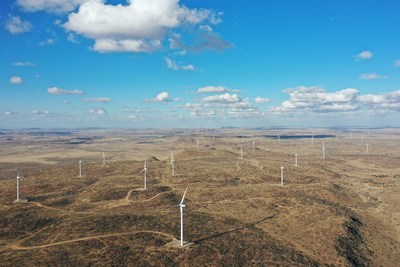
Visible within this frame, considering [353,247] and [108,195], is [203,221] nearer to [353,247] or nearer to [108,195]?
[353,247]

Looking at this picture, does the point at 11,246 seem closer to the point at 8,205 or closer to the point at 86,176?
the point at 8,205

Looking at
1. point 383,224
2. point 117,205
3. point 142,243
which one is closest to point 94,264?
point 142,243

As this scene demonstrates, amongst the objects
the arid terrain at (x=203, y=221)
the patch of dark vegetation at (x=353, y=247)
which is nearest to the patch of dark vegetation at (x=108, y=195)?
the arid terrain at (x=203, y=221)

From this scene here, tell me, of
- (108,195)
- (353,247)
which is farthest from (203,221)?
(108,195)

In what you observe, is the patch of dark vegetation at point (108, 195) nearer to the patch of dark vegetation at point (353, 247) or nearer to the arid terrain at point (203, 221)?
the arid terrain at point (203, 221)

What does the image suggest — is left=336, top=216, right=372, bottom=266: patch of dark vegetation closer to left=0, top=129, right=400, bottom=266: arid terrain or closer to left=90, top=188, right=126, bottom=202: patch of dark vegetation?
left=0, top=129, right=400, bottom=266: arid terrain

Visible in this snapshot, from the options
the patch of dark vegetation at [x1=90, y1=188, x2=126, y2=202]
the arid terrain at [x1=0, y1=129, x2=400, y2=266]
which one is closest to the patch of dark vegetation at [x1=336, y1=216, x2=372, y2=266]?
the arid terrain at [x1=0, y1=129, x2=400, y2=266]

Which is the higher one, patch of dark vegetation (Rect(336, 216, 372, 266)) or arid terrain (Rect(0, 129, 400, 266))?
arid terrain (Rect(0, 129, 400, 266))

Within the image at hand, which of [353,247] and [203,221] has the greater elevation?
[203,221]
